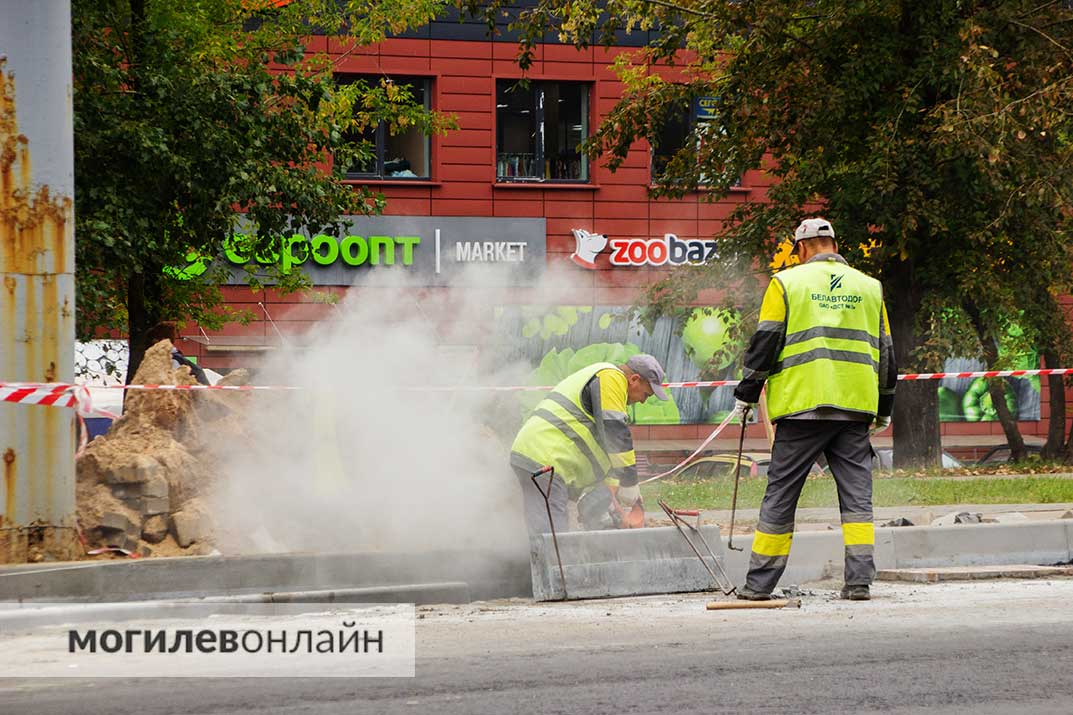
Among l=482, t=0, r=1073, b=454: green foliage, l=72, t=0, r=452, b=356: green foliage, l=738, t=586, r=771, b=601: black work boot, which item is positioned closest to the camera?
l=738, t=586, r=771, b=601: black work boot

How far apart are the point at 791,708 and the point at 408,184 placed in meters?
20.5

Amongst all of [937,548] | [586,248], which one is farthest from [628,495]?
[586,248]

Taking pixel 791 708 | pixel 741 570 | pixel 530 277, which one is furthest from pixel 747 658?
pixel 530 277

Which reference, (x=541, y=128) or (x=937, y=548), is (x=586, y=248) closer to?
(x=541, y=128)

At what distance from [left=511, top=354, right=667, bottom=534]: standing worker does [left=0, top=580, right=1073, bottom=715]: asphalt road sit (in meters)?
1.21

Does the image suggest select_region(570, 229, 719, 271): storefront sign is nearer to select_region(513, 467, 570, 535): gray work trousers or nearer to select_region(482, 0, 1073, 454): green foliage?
select_region(482, 0, 1073, 454): green foliage

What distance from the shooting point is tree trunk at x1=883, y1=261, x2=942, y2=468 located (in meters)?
16.2

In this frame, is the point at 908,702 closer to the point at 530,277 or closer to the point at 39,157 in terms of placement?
the point at 39,157

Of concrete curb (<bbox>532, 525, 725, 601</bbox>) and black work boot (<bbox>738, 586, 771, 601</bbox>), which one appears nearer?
black work boot (<bbox>738, 586, 771, 601</bbox>)

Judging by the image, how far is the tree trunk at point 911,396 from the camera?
16.2 metres

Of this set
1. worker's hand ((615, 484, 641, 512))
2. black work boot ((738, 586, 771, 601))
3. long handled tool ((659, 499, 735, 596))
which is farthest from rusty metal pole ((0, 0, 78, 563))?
black work boot ((738, 586, 771, 601))

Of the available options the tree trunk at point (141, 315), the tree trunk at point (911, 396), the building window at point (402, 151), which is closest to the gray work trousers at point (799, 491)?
the tree trunk at point (141, 315)

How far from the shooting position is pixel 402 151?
24.3m

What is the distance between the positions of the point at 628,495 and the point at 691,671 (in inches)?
103
